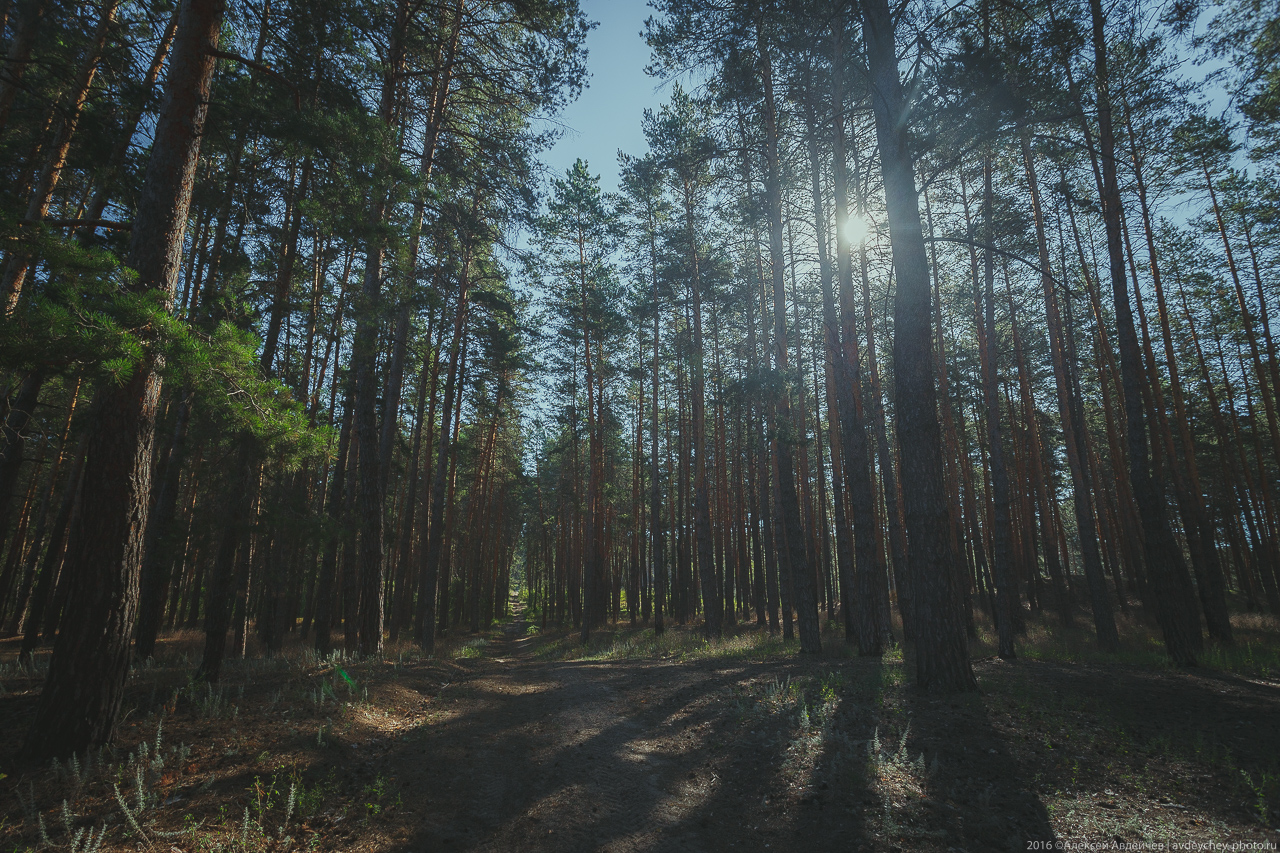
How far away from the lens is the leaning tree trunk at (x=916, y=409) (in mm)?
6387

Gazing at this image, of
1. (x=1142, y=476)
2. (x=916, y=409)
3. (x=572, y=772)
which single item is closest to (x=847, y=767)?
(x=572, y=772)

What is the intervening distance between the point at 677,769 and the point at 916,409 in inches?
207

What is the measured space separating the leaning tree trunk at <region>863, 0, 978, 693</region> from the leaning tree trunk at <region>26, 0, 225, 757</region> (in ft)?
26.6

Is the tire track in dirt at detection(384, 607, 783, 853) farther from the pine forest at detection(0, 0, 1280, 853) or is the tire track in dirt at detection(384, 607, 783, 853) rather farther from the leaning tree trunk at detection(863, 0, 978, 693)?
the leaning tree trunk at detection(863, 0, 978, 693)

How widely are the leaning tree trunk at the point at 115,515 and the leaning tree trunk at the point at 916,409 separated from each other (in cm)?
812

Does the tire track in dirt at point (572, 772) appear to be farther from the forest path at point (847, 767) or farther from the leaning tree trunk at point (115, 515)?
the leaning tree trunk at point (115, 515)

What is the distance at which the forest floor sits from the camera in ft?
11.6

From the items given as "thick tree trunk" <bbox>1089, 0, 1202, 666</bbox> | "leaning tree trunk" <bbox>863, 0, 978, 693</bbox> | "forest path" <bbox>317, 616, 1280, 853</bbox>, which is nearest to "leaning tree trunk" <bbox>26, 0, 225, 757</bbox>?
"forest path" <bbox>317, 616, 1280, 853</bbox>

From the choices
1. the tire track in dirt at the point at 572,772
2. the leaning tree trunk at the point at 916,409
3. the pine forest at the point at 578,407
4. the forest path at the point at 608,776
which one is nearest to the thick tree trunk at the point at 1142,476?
the pine forest at the point at 578,407

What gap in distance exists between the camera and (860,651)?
10.6 m

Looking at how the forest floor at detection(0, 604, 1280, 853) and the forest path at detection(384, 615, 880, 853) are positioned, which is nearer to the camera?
the forest floor at detection(0, 604, 1280, 853)

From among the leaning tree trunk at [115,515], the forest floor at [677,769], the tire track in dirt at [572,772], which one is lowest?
the tire track in dirt at [572,772]

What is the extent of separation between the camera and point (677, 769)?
16.4ft

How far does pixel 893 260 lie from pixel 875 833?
21.7 ft
